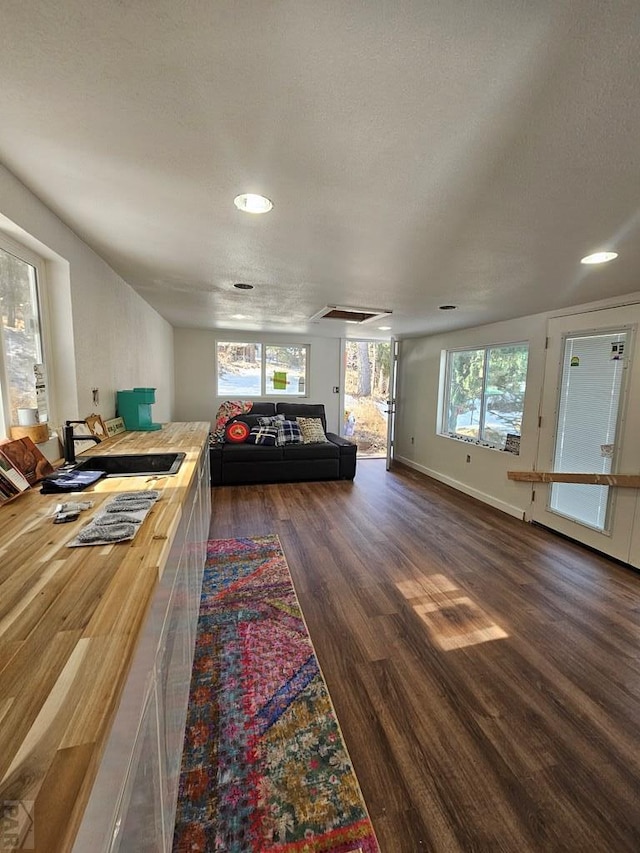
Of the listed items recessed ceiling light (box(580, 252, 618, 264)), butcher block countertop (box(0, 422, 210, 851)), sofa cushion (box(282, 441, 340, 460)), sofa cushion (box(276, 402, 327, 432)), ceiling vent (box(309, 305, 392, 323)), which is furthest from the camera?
sofa cushion (box(276, 402, 327, 432))

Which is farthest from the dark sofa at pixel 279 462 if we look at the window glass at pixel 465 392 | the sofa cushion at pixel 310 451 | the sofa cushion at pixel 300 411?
the window glass at pixel 465 392

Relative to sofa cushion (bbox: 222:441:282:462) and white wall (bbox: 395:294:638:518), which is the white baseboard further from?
sofa cushion (bbox: 222:441:282:462)

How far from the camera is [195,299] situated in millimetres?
3500

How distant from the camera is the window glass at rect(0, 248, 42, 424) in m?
1.58

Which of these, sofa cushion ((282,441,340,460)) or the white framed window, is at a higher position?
the white framed window

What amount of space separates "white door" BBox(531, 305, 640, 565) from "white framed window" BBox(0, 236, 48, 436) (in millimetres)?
4043

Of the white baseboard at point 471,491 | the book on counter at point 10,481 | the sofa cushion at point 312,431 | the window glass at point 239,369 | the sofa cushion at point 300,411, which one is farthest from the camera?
the window glass at point 239,369

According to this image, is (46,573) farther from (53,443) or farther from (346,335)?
(346,335)

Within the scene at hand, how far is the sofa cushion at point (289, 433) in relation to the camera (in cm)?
520

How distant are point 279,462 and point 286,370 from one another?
200 centimetres

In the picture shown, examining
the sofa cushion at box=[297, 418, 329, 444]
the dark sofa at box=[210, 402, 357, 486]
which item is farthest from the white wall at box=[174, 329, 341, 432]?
the sofa cushion at box=[297, 418, 329, 444]

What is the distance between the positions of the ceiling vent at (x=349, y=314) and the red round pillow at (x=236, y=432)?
6.33 feet

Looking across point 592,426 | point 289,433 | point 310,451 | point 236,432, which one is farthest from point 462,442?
point 236,432

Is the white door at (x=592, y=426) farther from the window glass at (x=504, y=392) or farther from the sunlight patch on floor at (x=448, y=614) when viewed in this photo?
the sunlight patch on floor at (x=448, y=614)
